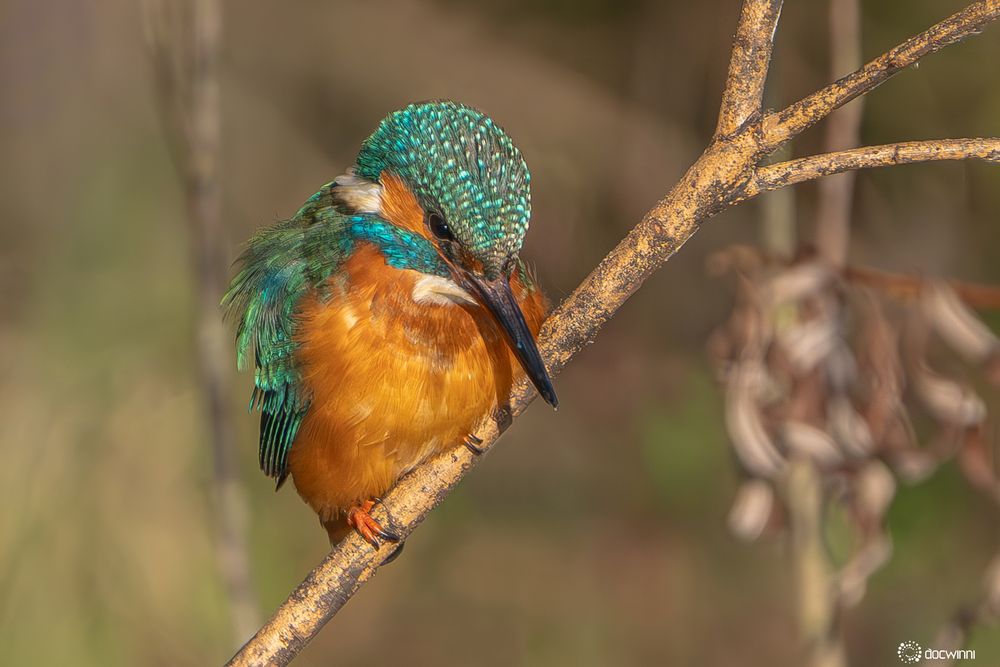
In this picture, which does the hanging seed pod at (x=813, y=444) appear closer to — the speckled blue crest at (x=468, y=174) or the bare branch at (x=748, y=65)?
the speckled blue crest at (x=468, y=174)

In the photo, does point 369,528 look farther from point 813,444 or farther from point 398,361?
point 813,444

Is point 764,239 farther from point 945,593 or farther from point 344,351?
point 945,593

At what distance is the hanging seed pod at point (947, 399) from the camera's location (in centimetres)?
248

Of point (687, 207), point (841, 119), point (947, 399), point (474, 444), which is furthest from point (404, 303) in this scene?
point (841, 119)

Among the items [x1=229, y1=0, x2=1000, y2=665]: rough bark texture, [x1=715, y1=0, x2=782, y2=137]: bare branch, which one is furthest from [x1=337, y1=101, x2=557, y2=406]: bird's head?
[x1=715, y1=0, x2=782, y2=137]: bare branch

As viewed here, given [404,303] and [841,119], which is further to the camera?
[841,119]

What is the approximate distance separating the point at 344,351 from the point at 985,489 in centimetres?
150

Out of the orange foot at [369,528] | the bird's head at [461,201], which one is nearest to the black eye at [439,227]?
the bird's head at [461,201]

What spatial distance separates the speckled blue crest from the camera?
7.72 ft

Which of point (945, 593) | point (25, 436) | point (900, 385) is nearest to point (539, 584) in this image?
point (945, 593)

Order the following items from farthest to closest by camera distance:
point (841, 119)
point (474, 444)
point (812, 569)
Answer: point (841, 119), point (812, 569), point (474, 444)

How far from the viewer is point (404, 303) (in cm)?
246

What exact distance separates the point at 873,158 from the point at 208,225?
2.09 meters

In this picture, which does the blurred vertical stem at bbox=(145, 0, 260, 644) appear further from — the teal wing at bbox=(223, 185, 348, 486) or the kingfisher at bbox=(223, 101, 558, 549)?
the kingfisher at bbox=(223, 101, 558, 549)
